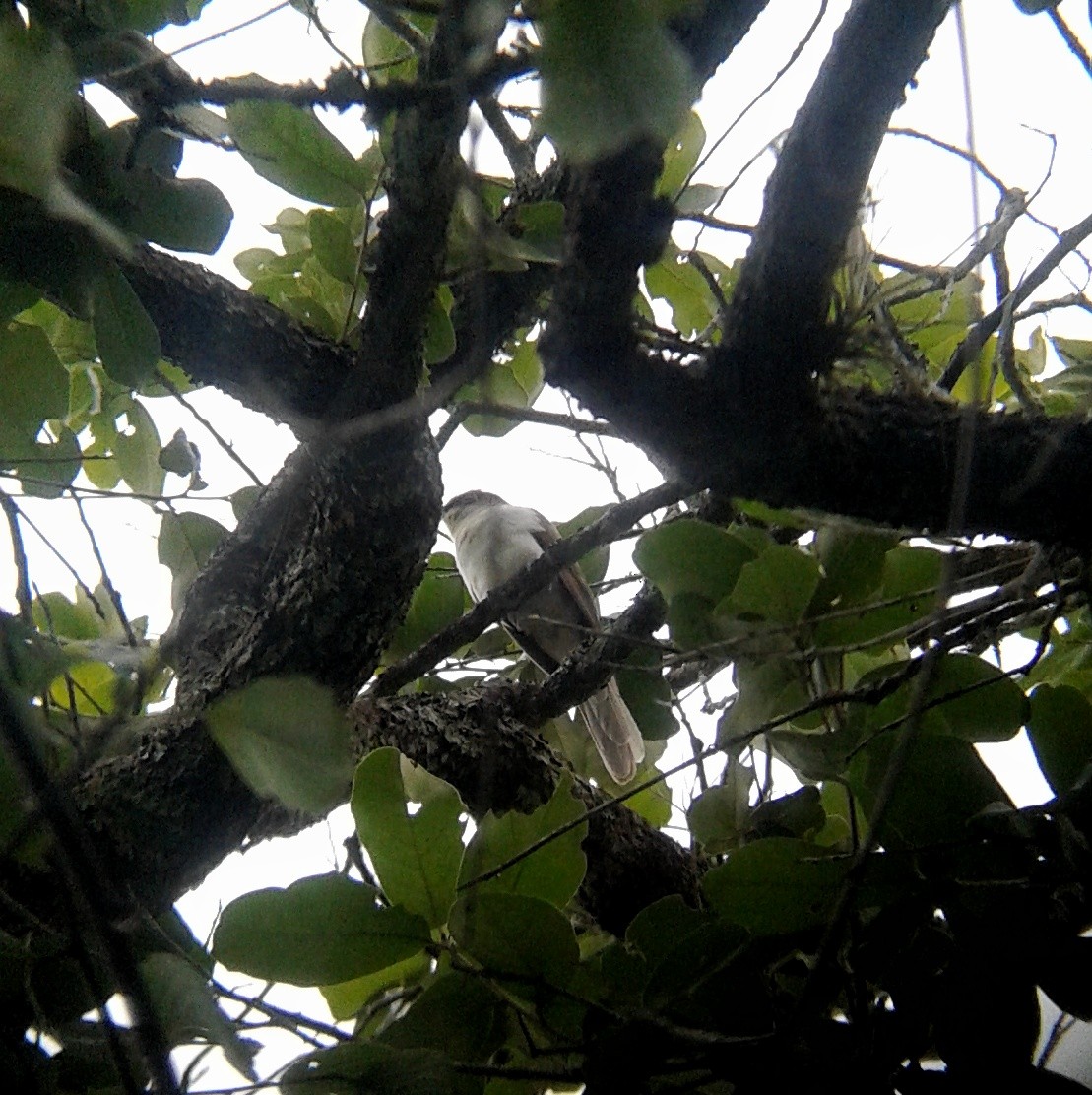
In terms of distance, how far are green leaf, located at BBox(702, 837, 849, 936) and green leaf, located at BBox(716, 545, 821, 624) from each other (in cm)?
19

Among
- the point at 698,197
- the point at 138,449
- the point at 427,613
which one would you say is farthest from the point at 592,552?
the point at 138,449

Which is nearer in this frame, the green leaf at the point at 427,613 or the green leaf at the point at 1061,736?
the green leaf at the point at 1061,736

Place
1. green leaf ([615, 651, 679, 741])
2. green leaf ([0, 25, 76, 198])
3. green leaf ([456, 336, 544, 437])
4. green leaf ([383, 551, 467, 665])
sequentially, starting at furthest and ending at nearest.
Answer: green leaf ([383, 551, 467, 665]) → green leaf ([456, 336, 544, 437]) → green leaf ([615, 651, 679, 741]) → green leaf ([0, 25, 76, 198])

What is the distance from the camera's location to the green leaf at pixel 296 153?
991 millimetres

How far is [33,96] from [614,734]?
5.66ft

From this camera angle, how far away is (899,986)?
825mm

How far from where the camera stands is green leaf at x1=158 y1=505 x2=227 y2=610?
133 cm

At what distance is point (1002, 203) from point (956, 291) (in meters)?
0.22

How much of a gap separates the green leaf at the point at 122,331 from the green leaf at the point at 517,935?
19.5 inches

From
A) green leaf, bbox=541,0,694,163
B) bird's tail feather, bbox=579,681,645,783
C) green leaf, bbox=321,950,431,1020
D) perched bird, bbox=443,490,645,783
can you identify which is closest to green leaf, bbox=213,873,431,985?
green leaf, bbox=321,950,431,1020

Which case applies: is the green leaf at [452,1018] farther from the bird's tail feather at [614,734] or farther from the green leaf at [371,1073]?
the bird's tail feather at [614,734]

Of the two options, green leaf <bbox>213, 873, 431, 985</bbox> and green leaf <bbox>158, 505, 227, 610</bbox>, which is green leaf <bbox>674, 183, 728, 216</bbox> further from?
green leaf <bbox>213, 873, 431, 985</bbox>

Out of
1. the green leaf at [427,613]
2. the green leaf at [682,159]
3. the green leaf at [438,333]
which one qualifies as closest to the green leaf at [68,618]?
the green leaf at [427,613]

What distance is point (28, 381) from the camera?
0.89 metres
